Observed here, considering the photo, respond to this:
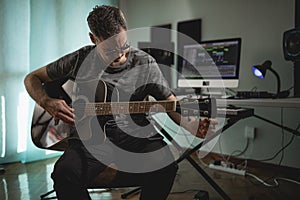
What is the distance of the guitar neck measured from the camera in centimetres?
119

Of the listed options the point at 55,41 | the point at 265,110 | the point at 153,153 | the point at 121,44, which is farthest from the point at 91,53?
the point at 265,110

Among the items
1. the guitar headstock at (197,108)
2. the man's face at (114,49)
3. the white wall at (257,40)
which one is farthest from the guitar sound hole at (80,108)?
the white wall at (257,40)

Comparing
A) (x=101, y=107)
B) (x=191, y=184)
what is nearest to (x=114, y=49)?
(x=101, y=107)

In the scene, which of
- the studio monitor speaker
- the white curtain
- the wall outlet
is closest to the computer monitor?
the studio monitor speaker

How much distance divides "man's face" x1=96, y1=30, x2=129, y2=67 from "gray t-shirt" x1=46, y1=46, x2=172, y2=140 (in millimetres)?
29

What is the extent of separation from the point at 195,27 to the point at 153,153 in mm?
1748

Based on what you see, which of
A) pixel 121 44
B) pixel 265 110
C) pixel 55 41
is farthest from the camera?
pixel 55 41

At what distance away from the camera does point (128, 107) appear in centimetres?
123

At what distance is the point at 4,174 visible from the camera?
2152mm

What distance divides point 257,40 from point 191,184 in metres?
1.32

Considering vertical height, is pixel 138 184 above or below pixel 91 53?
below

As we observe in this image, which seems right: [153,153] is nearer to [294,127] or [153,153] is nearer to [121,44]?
[121,44]

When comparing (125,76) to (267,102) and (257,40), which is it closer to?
(267,102)

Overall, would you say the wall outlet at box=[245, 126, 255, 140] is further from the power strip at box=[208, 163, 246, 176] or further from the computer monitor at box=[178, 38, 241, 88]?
the computer monitor at box=[178, 38, 241, 88]
